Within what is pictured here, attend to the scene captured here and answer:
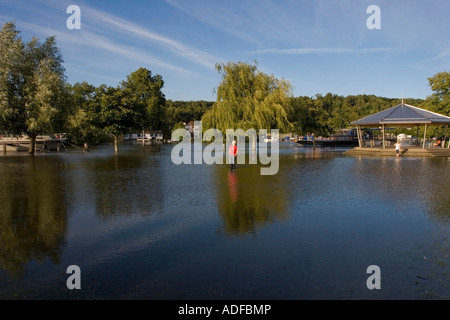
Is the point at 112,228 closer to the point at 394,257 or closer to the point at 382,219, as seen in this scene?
the point at 394,257

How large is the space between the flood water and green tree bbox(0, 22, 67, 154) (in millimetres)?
20221

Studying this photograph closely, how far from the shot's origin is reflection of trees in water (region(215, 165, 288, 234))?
8.51 m

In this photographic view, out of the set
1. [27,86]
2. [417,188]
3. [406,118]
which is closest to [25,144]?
[27,86]

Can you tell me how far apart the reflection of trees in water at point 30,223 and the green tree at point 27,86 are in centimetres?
1866

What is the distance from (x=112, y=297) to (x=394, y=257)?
4.86 m

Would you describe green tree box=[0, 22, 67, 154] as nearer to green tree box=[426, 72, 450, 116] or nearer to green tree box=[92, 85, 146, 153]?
green tree box=[92, 85, 146, 153]

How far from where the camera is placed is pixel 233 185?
47.6ft

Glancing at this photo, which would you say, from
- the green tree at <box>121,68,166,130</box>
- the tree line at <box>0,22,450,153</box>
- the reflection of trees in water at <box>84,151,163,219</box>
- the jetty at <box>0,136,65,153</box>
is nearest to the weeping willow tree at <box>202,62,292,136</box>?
the tree line at <box>0,22,450,153</box>

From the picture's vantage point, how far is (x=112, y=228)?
8.22 m

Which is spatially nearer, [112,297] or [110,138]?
[112,297]

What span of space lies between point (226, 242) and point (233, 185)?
7.51m

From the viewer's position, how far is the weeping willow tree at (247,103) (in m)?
32.9

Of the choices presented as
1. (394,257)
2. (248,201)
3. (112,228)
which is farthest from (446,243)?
(112,228)

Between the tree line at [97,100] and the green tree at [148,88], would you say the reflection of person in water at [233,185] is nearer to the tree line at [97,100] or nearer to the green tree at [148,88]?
the tree line at [97,100]
